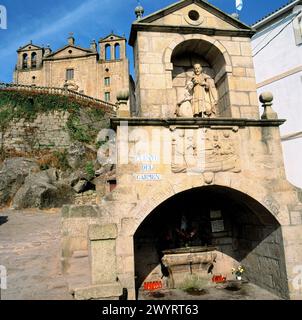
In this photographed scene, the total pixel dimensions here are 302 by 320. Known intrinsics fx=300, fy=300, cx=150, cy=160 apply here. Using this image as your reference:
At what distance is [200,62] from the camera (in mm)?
7965

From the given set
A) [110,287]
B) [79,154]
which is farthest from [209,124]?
[79,154]

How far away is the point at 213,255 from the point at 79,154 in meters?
15.7

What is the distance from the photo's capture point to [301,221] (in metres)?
6.25

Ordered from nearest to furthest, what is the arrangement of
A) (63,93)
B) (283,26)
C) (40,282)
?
(40,282) → (283,26) → (63,93)

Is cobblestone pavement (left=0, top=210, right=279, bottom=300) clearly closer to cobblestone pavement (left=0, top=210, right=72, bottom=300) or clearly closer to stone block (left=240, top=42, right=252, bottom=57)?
cobblestone pavement (left=0, top=210, right=72, bottom=300)

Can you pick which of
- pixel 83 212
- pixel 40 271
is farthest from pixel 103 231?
pixel 40 271

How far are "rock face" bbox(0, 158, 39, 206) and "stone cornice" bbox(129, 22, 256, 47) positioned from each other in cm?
1329

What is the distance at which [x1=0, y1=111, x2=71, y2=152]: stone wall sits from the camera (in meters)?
22.3

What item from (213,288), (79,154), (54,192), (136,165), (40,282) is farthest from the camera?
(79,154)

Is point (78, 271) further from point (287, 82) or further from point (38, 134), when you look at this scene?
point (38, 134)

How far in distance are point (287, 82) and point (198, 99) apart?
8359 millimetres

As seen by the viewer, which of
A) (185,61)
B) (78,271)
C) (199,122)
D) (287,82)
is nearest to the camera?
(78,271)

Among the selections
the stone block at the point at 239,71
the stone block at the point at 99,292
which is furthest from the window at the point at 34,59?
the stone block at the point at 99,292

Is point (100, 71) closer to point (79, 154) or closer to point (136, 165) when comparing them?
point (79, 154)
